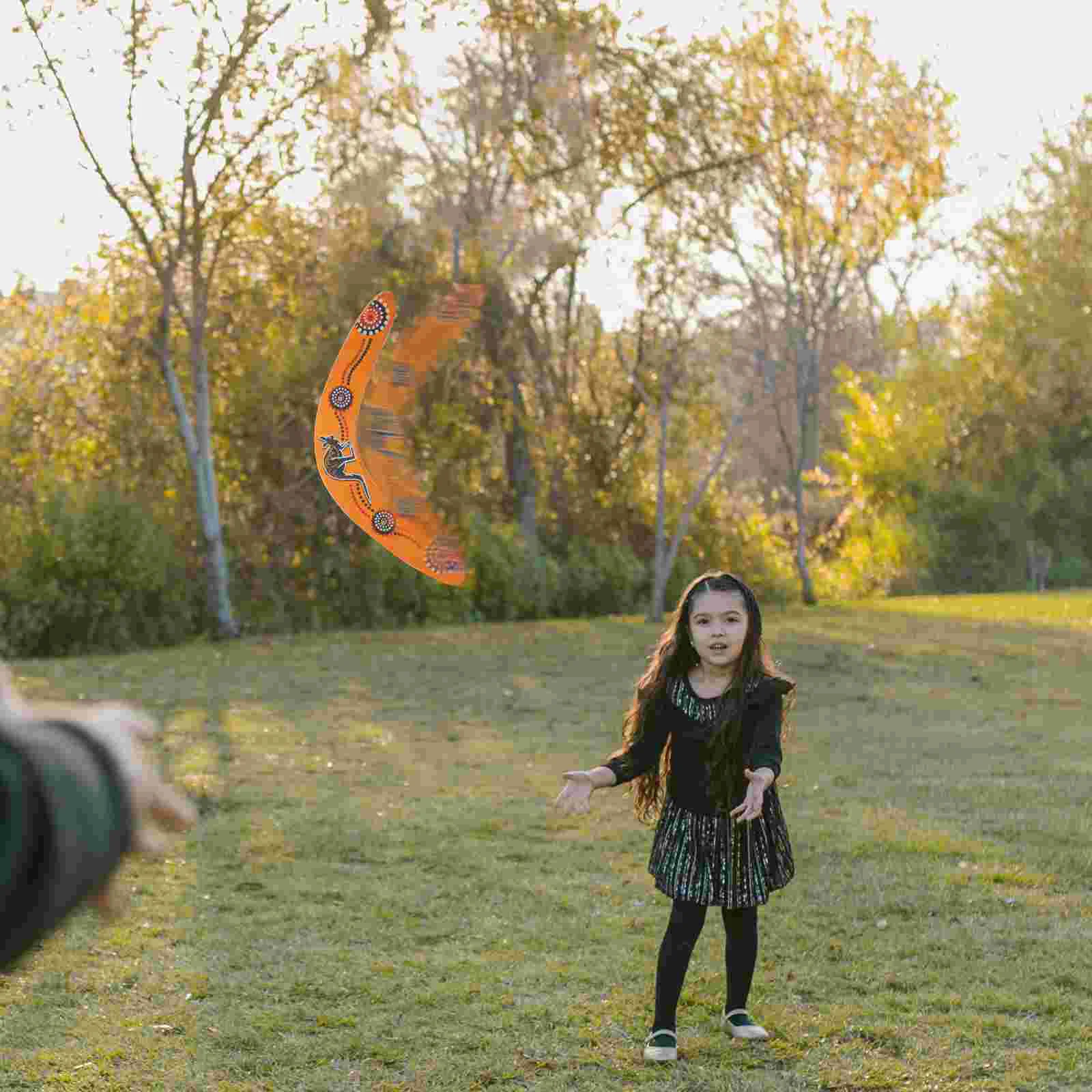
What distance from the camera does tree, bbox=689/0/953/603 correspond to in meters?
16.8

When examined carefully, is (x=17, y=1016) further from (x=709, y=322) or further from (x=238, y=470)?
(x=709, y=322)

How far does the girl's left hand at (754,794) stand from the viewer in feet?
12.9

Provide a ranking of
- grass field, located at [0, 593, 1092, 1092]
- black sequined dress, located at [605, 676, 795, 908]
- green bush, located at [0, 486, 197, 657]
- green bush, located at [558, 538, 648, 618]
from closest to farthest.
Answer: black sequined dress, located at [605, 676, 795, 908], grass field, located at [0, 593, 1092, 1092], green bush, located at [0, 486, 197, 657], green bush, located at [558, 538, 648, 618]

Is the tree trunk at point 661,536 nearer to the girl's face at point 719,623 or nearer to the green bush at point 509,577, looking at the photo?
A: the green bush at point 509,577

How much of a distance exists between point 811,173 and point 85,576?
869 centimetres

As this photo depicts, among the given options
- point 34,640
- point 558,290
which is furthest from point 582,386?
point 34,640

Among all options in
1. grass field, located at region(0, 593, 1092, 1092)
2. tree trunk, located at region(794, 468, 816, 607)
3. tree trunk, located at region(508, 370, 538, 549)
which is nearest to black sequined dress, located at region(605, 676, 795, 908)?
grass field, located at region(0, 593, 1092, 1092)

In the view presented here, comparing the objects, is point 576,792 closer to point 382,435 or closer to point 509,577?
point 382,435

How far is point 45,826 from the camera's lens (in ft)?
2.40

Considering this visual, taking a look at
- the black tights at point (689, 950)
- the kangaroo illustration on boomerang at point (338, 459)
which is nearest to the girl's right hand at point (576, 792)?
the black tights at point (689, 950)

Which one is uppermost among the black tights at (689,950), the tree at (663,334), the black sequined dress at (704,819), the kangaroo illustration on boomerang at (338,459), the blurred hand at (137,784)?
the tree at (663,334)

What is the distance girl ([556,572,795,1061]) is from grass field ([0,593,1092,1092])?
410 mm

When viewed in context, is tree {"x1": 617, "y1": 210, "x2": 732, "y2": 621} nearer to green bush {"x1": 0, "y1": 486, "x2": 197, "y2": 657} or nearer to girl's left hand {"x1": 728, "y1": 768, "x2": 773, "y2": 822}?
green bush {"x1": 0, "y1": 486, "x2": 197, "y2": 657}

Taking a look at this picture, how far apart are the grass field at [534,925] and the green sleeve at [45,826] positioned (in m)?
3.79
